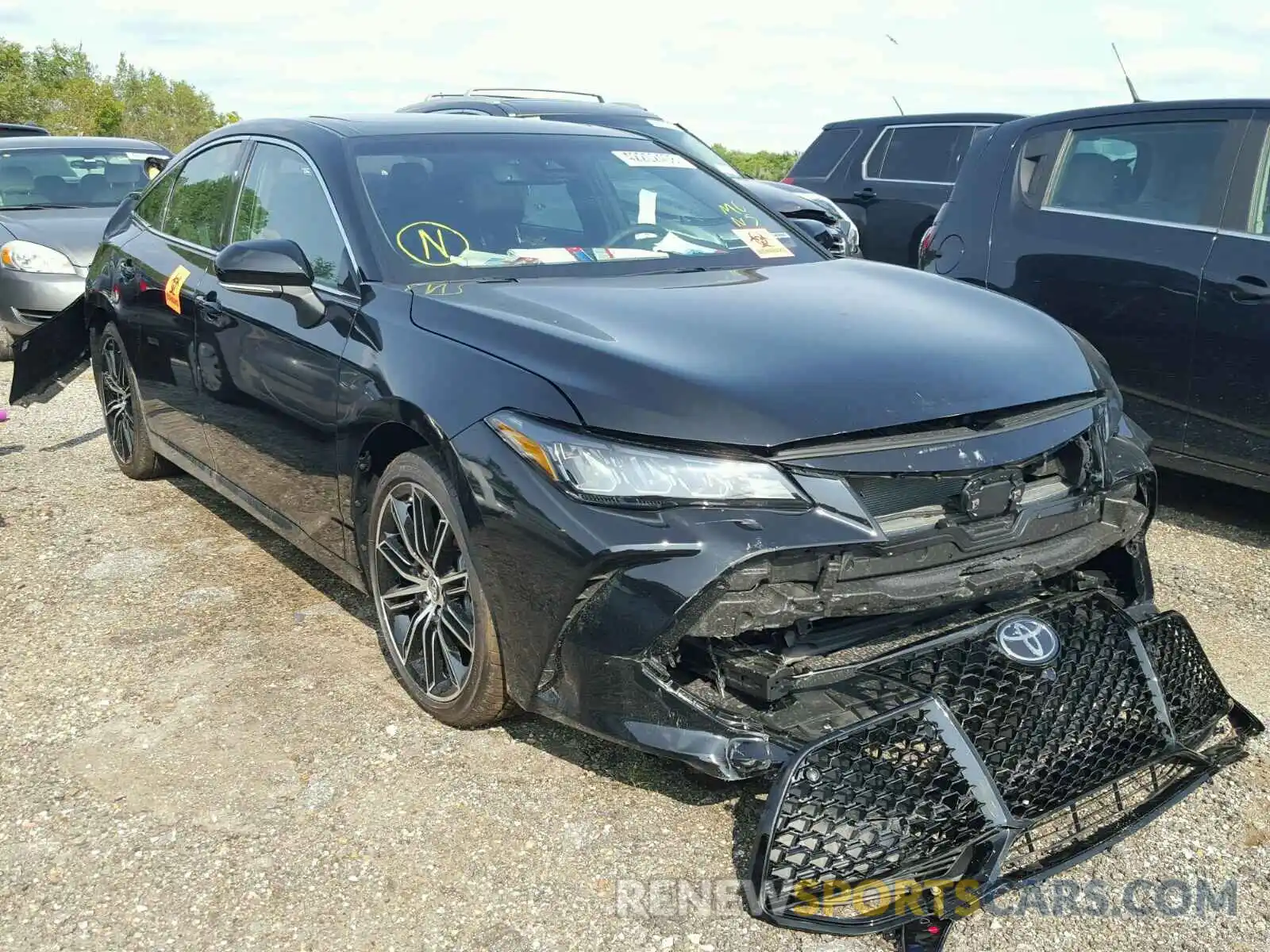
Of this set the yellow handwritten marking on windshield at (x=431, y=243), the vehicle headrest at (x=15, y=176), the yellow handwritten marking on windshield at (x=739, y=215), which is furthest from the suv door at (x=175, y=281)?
the vehicle headrest at (x=15, y=176)

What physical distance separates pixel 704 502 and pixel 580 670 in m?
0.47

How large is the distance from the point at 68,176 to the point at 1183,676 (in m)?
9.46

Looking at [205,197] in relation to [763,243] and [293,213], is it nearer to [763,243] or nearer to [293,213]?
[293,213]

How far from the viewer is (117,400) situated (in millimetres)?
5402

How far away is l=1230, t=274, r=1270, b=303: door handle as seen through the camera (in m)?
4.36

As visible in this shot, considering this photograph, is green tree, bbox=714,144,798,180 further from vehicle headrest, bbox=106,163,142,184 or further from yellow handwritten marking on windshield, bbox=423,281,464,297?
yellow handwritten marking on windshield, bbox=423,281,464,297

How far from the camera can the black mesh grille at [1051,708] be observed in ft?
7.89

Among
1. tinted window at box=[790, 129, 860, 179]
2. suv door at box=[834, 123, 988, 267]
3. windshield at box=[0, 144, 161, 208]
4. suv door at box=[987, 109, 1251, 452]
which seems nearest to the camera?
suv door at box=[987, 109, 1251, 452]

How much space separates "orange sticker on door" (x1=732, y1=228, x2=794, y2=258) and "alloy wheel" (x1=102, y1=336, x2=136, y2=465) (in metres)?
2.81

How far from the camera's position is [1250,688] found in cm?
338

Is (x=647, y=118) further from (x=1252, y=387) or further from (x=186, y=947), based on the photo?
(x=186, y=947)

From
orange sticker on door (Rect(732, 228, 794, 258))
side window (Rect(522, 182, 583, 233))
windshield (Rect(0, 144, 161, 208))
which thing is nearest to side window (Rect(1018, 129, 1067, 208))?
orange sticker on door (Rect(732, 228, 794, 258))

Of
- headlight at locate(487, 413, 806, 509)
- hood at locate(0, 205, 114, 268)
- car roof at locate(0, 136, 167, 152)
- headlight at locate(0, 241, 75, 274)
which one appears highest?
headlight at locate(487, 413, 806, 509)

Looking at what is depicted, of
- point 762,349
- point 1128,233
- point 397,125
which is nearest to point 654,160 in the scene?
point 397,125
